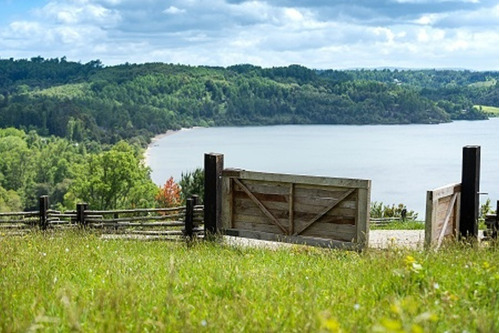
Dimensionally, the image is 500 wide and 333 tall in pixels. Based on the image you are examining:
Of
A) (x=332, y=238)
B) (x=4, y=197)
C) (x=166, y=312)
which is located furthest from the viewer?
(x=4, y=197)

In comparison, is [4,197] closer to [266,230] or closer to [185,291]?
[266,230]

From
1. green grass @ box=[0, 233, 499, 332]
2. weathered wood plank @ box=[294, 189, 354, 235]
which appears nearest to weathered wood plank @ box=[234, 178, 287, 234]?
weathered wood plank @ box=[294, 189, 354, 235]

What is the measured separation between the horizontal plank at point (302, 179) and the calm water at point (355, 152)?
77.6 meters

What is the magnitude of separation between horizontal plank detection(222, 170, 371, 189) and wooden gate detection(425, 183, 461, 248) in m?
1.09

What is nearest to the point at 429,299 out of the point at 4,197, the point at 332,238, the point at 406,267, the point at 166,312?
the point at 406,267

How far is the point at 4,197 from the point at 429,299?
9423 centimetres

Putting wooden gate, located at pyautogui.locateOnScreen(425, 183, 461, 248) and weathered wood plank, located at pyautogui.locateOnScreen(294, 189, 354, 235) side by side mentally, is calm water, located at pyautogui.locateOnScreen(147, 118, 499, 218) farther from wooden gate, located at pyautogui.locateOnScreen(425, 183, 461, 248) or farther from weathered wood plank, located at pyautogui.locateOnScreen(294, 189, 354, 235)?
weathered wood plank, located at pyautogui.locateOnScreen(294, 189, 354, 235)

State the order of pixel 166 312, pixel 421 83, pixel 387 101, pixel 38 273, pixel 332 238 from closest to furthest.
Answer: pixel 166 312 → pixel 38 273 → pixel 332 238 → pixel 387 101 → pixel 421 83

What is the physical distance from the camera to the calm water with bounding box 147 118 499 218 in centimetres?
11256

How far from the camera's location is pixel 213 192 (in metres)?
13.2

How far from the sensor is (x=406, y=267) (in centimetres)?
510

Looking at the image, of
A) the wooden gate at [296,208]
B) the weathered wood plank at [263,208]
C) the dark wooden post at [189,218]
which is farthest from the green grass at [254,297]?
the dark wooden post at [189,218]

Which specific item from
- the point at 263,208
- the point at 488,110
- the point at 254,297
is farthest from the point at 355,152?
the point at 254,297

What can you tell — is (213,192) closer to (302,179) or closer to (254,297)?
(302,179)
